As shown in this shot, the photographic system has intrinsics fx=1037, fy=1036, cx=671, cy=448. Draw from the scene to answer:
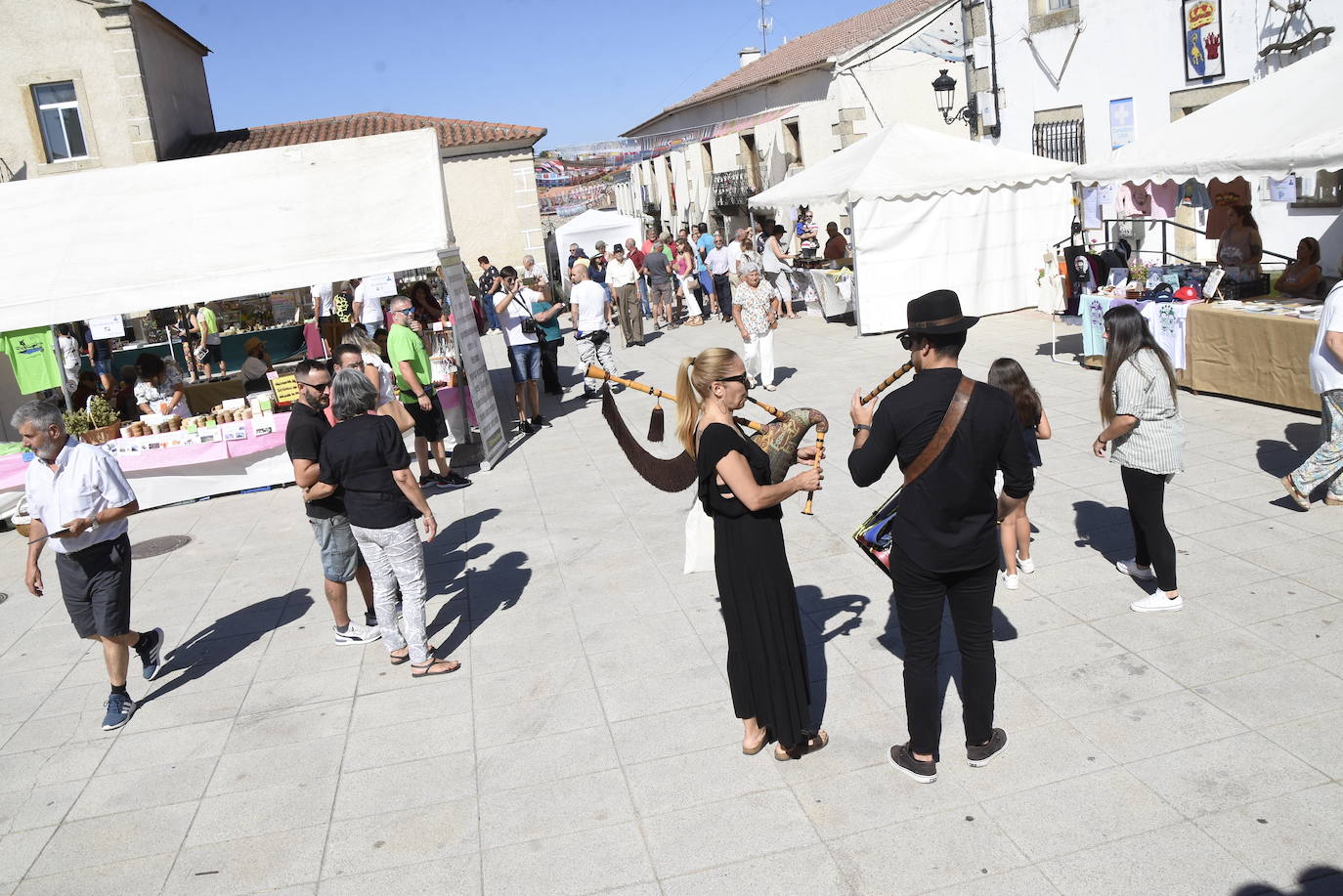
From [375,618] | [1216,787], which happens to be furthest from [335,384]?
[1216,787]

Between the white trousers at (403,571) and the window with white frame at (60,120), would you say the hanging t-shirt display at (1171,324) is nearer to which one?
the white trousers at (403,571)

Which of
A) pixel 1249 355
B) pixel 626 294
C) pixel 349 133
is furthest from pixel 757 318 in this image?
pixel 349 133

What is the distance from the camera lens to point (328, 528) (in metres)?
5.67

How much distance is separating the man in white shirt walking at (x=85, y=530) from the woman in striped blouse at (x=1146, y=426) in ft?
16.2

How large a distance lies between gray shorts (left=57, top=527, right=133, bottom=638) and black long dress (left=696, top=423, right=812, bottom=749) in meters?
3.22

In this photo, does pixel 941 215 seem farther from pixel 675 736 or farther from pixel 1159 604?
pixel 675 736

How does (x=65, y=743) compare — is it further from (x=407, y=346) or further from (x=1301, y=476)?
(x=1301, y=476)

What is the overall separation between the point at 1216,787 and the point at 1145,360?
2131mm

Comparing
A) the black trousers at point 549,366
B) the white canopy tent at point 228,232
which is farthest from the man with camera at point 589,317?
the white canopy tent at point 228,232

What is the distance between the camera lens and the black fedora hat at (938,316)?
3547mm

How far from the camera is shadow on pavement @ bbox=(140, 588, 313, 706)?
5840 millimetres

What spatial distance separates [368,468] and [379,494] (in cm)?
14

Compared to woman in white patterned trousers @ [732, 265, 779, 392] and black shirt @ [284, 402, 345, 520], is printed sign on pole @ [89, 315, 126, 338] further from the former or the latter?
woman in white patterned trousers @ [732, 265, 779, 392]

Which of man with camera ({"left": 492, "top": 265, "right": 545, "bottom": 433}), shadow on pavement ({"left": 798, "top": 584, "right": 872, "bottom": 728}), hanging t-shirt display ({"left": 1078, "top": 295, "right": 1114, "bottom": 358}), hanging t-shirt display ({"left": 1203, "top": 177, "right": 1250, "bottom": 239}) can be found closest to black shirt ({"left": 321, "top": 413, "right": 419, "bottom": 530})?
shadow on pavement ({"left": 798, "top": 584, "right": 872, "bottom": 728})
